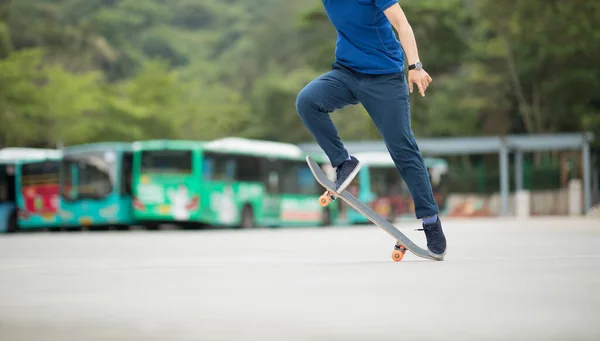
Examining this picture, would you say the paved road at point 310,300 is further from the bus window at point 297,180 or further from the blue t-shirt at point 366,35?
the bus window at point 297,180

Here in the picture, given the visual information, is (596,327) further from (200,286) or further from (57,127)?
(57,127)

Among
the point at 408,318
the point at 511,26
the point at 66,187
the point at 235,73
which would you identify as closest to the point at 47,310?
the point at 408,318


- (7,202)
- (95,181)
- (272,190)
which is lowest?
(7,202)

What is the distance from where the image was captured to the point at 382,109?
787 centimetres

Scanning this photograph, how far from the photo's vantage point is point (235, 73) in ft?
330

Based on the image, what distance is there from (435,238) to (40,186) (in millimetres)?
27840

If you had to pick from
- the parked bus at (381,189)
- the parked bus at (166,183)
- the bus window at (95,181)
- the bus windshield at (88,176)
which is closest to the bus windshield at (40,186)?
the bus windshield at (88,176)

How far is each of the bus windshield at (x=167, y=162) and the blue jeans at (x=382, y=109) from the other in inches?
919

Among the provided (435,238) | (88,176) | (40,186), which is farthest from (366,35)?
(40,186)

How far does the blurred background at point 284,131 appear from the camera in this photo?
106 feet

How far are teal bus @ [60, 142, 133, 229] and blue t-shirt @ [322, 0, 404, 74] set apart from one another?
80.5 feet

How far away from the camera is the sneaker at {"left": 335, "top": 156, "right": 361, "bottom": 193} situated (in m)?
8.15

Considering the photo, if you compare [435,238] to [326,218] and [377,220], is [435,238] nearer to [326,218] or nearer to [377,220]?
[377,220]

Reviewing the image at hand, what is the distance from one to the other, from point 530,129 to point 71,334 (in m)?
49.7
